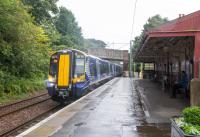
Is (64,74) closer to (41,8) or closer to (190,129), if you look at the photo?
(190,129)

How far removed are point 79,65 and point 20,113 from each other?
5.28 meters

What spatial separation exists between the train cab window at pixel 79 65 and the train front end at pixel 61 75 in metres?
0.41

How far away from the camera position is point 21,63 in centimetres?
2956

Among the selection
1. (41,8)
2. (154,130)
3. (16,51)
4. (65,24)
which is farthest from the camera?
(65,24)

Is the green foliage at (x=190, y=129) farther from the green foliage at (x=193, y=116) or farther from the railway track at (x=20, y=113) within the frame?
the railway track at (x=20, y=113)

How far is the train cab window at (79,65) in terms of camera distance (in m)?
22.6

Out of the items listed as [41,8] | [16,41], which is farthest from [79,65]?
[41,8]

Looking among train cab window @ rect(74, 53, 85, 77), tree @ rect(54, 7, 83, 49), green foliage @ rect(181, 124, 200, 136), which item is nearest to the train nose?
train cab window @ rect(74, 53, 85, 77)

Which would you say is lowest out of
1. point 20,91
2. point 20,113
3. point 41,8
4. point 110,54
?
point 20,113

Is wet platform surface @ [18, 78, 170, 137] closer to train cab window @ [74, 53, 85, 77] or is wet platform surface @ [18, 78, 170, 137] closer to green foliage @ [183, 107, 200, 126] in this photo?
green foliage @ [183, 107, 200, 126]

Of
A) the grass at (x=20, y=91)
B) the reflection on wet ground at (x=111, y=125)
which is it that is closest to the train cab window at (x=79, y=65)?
the grass at (x=20, y=91)

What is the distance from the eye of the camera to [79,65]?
22891 mm

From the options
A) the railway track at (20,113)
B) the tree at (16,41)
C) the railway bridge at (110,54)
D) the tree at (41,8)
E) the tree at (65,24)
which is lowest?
the railway track at (20,113)

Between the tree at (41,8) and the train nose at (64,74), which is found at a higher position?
the tree at (41,8)
